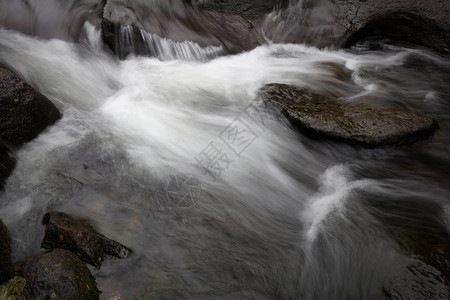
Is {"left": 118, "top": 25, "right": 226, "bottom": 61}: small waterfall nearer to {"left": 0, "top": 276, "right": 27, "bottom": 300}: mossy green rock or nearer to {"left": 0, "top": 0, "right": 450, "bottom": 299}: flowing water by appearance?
{"left": 0, "top": 0, "right": 450, "bottom": 299}: flowing water

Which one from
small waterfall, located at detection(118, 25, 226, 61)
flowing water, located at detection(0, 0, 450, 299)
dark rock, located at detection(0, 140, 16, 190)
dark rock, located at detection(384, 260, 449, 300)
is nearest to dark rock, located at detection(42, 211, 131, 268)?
flowing water, located at detection(0, 0, 450, 299)

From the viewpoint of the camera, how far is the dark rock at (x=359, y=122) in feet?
15.2

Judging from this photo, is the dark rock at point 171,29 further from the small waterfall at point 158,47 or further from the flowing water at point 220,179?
the flowing water at point 220,179

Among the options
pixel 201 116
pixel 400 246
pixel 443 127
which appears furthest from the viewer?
pixel 201 116

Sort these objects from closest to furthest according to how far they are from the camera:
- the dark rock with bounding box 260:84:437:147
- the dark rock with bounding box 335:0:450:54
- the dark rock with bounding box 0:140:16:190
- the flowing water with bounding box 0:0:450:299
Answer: the flowing water with bounding box 0:0:450:299
the dark rock with bounding box 0:140:16:190
the dark rock with bounding box 260:84:437:147
the dark rock with bounding box 335:0:450:54

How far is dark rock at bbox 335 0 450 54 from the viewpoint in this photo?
7152mm

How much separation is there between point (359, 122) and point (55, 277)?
3.84m

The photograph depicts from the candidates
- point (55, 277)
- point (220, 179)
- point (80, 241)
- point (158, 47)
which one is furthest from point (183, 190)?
point (158, 47)

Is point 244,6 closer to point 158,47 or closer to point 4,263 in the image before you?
point 158,47

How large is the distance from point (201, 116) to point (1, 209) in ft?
9.46

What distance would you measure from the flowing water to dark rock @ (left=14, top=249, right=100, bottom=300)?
38 centimetres

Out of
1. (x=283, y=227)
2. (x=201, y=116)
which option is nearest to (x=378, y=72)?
(x=201, y=116)

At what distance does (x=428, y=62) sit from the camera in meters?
6.93

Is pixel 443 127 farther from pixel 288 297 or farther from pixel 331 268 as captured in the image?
pixel 288 297
